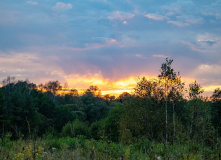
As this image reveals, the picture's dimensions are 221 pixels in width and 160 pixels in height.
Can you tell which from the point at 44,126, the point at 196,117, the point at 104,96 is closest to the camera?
the point at 196,117

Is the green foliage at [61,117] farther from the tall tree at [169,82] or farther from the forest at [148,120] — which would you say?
the tall tree at [169,82]

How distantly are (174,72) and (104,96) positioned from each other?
66.9 metres

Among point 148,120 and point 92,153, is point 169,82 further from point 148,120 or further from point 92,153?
point 92,153

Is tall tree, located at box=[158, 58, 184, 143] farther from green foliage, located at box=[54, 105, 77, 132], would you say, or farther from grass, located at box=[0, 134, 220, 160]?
green foliage, located at box=[54, 105, 77, 132]

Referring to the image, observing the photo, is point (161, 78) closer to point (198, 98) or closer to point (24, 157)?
point (198, 98)

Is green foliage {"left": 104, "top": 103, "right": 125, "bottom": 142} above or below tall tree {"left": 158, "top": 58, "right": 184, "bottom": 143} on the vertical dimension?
below

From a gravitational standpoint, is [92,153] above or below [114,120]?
above

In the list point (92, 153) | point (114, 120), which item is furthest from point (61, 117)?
point (92, 153)

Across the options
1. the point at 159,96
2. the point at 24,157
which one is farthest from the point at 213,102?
the point at 24,157

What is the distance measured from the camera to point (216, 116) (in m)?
41.3

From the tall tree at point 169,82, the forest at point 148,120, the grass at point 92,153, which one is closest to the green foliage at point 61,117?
the forest at point 148,120

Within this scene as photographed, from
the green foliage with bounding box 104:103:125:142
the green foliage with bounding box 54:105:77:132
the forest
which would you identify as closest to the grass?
the forest

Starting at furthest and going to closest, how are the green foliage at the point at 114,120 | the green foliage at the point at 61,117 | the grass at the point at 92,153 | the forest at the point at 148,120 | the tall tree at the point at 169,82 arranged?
1. the green foliage at the point at 61,117
2. the green foliage at the point at 114,120
3. the tall tree at the point at 169,82
4. the forest at the point at 148,120
5. the grass at the point at 92,153

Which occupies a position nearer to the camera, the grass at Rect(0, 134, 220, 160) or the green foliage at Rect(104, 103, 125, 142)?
the grass at Rect(0, 134, 220, 160)
